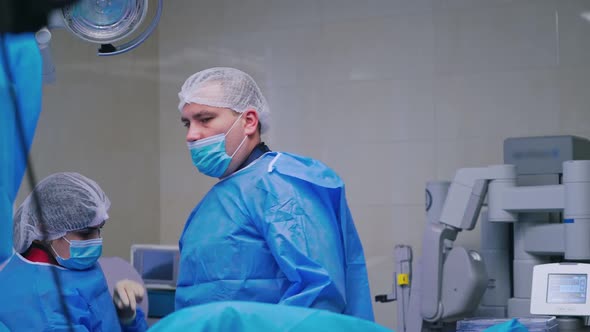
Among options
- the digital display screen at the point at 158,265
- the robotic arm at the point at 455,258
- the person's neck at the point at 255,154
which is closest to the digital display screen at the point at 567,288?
the robotic arm at the point at 455,258

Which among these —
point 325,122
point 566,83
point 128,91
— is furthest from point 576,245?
point 128,91

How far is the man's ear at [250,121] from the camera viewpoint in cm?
215

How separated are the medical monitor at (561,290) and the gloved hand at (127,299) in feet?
4.14

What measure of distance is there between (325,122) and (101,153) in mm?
1164

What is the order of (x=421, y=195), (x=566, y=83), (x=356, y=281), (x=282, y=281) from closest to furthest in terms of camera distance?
(x=282, y=281)
(x=356, y=281)
(x=566, y=83)
(x=421, y=195)

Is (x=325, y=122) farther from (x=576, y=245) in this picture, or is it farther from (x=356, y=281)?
(x=356, y=281)

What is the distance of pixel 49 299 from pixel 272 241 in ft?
2.11

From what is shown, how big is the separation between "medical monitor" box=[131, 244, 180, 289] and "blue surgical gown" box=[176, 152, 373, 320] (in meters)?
1.73

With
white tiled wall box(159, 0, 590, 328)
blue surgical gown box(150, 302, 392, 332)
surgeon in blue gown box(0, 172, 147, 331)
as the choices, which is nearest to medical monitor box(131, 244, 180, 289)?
white tiled wall box(159, 0, 590, 328)

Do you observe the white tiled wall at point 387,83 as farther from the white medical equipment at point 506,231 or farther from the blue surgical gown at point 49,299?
the blue surgical gown at point 49,299

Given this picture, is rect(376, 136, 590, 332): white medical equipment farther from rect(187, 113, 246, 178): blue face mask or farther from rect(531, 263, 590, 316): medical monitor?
rect(187, 113, 246, 178): blue face mask

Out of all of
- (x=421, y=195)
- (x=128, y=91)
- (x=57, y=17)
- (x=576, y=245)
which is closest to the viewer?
(x=57, y=17)

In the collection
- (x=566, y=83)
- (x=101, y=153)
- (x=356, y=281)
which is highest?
(x=566, y=83)

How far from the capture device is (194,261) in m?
1.99
